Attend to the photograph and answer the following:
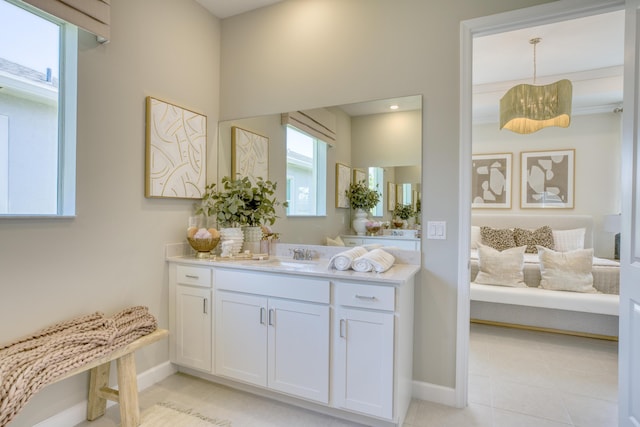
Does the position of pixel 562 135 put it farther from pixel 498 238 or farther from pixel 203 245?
pixel 203 245

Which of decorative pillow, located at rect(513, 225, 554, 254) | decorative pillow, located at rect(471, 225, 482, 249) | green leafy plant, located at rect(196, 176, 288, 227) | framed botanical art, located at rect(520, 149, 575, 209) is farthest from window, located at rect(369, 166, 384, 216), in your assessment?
framed botanical art, located at rect(520, 149, 575, 209)

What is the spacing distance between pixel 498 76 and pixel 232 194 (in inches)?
149

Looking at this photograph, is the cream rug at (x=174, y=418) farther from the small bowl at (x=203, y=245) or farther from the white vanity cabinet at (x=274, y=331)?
the small bowl at (x=203, y=245)

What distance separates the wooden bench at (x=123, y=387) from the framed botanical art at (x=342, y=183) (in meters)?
1.48

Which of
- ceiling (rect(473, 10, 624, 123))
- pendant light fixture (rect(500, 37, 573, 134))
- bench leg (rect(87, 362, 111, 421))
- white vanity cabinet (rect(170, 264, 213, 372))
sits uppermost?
ceiling (rect(473, 10, 624, 123))

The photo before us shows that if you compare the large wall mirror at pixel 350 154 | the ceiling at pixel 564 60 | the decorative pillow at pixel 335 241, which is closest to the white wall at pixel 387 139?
the large wall mirror at pixel 350 154

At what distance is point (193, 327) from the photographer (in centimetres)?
238

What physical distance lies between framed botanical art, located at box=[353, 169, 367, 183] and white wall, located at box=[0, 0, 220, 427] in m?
→ 1.31

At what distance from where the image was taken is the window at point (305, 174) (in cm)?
263

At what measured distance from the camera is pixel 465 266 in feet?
7.00

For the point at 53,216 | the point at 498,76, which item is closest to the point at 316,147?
the point at 53,216

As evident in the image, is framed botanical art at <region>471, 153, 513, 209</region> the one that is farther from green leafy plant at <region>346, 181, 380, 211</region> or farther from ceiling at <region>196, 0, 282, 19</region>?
ceiling at <region>196, 0, 282, 19</region>

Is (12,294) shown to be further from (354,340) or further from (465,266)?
(465,266)

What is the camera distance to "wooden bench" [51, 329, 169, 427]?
1.84m
